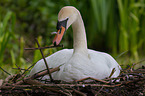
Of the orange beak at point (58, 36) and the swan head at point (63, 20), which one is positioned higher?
the swan head at point (63, 20)

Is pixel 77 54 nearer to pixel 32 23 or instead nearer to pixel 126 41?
pixel 126 41

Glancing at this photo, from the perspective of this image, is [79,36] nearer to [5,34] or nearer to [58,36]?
[58,36]

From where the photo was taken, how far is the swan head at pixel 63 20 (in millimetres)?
1480

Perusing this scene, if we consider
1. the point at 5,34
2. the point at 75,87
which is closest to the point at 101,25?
the point at 5,34

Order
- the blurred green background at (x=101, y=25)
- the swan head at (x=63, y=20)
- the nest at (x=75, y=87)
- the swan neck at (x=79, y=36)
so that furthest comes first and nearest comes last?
1. the blurred green background at (x=101, y=25)
2. the swan neck at (x=79, y=36)
3. the swan head at (x=63, y=20)
4. the nest at (x=75, y=87)

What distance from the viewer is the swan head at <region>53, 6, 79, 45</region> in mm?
1480

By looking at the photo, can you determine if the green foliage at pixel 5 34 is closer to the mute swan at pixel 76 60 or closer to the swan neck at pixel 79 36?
the mute swan at pixel 76 60

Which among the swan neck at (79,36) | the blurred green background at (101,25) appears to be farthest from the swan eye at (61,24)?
the blurred green background at (101,25)

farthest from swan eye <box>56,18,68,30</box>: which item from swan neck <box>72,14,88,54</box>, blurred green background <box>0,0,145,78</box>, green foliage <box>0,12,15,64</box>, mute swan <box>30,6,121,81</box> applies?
blurred green background <box>0,0,145,78</box>

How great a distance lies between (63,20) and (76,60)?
0.27 metres

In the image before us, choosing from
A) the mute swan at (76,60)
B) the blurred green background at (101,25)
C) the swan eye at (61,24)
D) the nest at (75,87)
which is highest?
the blurred green background at (101,25)

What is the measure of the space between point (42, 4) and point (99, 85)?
376 cm

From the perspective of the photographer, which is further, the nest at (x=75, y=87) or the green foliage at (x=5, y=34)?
the green foliage at (x=5, y=34)

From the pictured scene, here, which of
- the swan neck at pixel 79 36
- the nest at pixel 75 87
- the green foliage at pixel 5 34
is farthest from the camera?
the green foliage at pixel 5 34
